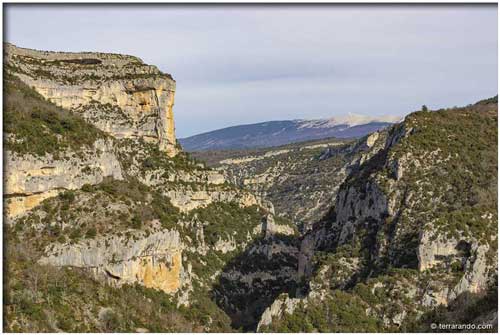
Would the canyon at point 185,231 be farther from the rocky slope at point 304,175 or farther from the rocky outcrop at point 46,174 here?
the rocky slope at point 304,175

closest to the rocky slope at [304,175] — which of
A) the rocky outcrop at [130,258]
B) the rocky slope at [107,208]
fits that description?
the rocky slope at [107,208]

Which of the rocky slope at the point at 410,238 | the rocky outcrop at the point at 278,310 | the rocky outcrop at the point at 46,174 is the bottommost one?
the rocky outcrop at the point at 278,310

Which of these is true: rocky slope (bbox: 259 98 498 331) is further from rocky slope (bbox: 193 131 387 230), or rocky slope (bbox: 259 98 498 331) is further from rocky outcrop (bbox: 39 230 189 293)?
rocky slope (bbox: 193 131 387 230)

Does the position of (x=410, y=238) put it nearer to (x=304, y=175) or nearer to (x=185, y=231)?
(x=185, y=231)

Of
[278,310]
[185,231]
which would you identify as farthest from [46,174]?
[185,231]

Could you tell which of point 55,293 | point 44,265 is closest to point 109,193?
point 44,265

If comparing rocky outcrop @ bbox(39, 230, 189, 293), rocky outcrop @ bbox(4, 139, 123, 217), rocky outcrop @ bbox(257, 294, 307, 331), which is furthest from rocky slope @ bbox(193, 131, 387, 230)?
rocky outcrop @ bbox(4, 139, 123, 217)
